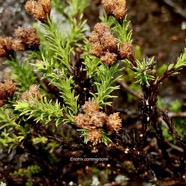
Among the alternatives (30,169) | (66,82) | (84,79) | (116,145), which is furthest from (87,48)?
(30,169)

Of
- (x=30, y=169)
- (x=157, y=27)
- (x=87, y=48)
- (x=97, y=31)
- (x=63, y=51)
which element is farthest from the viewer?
(x=157, y=27)

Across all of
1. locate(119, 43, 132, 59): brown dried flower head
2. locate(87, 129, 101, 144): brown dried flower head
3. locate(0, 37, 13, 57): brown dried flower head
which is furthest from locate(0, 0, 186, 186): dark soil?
locate(0, 37, 13, 57): brown dried flower head

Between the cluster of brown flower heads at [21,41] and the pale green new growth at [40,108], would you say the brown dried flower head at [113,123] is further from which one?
the cluster of brown flower heads at [21,41]

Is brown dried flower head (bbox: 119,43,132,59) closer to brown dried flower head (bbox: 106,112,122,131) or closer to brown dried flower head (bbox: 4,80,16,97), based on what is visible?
brown dried flower head (bbox: 106,112,122,131)

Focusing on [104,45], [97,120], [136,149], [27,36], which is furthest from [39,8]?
[136,149]

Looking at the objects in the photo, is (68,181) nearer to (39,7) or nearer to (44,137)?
(44,137)

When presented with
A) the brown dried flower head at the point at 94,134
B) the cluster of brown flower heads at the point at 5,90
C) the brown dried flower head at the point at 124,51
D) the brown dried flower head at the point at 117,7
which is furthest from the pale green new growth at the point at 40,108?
the brown dried flower head at the point at 117,7
